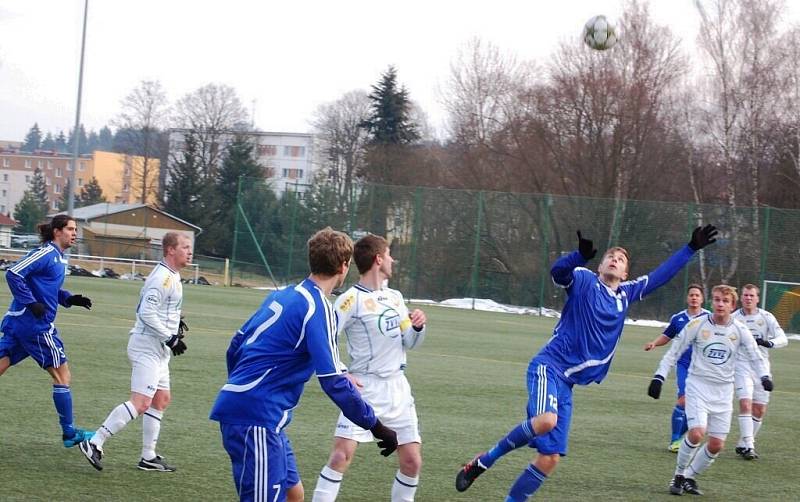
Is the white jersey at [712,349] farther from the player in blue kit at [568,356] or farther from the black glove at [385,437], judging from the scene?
the black glove at [385,437]

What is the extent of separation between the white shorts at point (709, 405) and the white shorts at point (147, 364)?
14.3 ft

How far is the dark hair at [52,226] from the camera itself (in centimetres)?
882

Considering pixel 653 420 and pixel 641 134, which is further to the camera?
pixel 641 134

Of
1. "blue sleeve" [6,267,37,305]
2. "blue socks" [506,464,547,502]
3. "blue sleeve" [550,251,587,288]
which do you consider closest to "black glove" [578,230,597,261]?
"blue sleeve" [550,251,587,288]

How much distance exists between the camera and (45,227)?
8938 millimetres

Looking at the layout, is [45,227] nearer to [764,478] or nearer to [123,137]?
[764,478]

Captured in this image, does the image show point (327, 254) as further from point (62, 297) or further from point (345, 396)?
point (62, 297)

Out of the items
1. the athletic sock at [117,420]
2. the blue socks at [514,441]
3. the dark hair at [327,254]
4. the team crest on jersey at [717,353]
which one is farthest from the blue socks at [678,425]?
the dark hair at [327,254]

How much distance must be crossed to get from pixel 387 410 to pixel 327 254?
1.81 metres

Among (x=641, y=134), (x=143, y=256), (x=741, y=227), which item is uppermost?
(x=641, y=134)

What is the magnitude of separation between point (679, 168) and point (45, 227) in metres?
37.1

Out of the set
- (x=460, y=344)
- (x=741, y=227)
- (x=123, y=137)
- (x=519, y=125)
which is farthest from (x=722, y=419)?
(x=123, y=137)

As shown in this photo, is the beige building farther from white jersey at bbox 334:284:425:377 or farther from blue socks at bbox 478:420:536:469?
white jersey at bbox 334:284:425:377

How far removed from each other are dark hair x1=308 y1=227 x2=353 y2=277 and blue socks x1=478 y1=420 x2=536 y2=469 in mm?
2607
